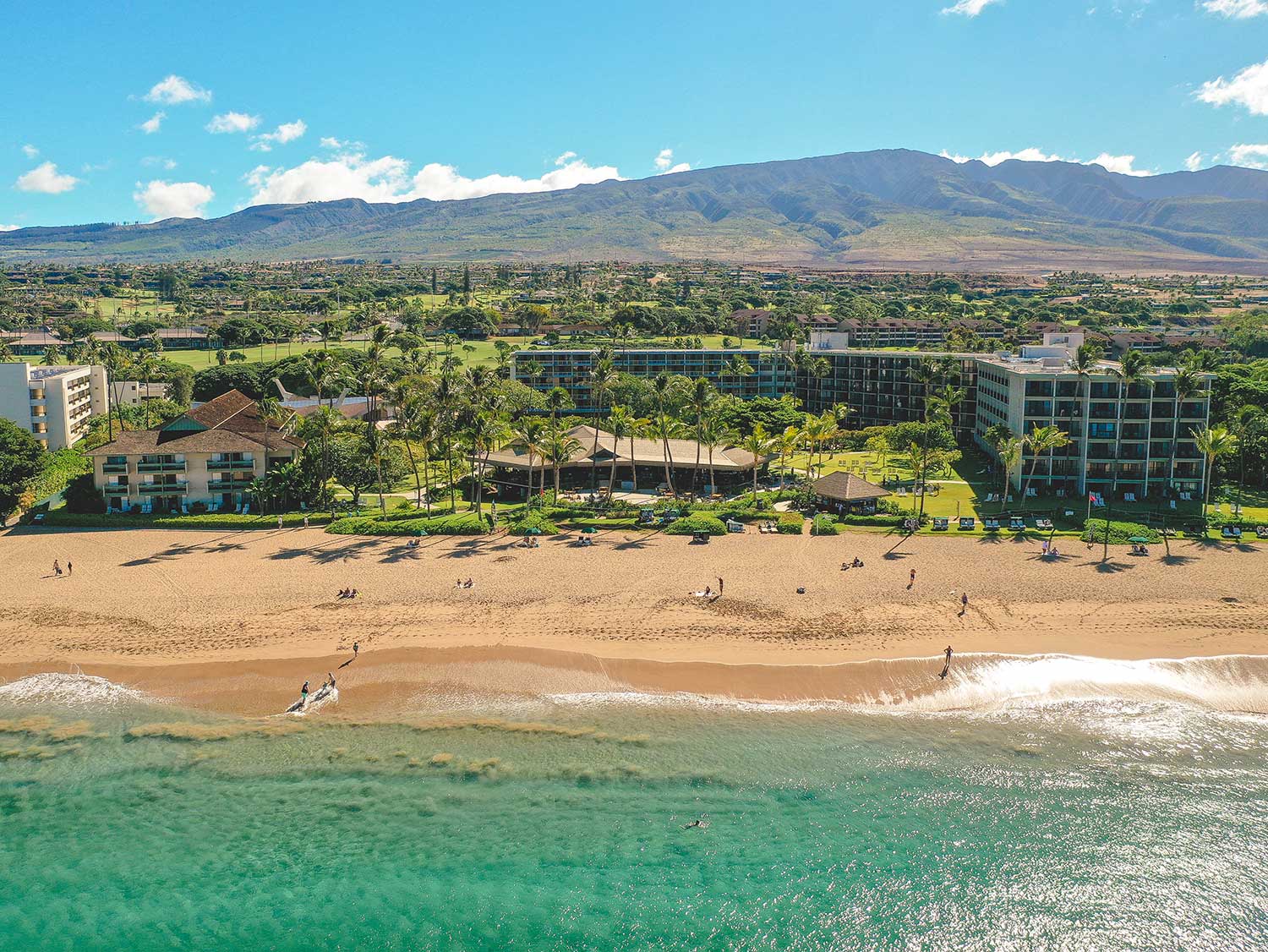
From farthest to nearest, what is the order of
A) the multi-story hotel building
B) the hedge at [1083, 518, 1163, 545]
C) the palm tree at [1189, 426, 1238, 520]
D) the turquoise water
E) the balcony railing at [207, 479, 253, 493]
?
the multi-story hotel building → the balcony railing at [207, 479, 253, 493] → the palm tree at [1189, 426, 1238, 520] → the hedge at [1083, 518, 1163, 545] → the turquoise water

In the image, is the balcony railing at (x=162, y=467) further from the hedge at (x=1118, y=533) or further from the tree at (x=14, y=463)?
the hedge at (x=1118, y=533)

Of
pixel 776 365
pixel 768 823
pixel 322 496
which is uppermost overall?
pixel 776 365

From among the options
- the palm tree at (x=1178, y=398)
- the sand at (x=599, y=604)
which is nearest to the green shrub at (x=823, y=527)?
the sand at (x=599, y=604)

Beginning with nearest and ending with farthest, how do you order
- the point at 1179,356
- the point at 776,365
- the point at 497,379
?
1. the point at 497,379
2. the point at 776,365
3. the point at 1179,356

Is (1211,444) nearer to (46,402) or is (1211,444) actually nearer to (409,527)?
(409,527)

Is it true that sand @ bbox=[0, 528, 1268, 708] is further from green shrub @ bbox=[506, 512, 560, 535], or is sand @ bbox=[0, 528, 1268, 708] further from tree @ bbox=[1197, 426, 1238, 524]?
tree @ bbox=[1197, 426, 1238, 524]

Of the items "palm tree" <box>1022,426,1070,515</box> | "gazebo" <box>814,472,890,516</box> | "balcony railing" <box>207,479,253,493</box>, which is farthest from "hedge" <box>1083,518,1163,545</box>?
"balcony railing" <box>207,479,253,493</box>

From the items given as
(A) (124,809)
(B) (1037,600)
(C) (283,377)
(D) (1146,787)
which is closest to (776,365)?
(C) (283,377)

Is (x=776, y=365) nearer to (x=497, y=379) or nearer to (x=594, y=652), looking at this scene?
(x=497, y=379)
